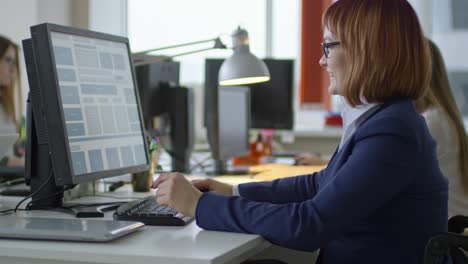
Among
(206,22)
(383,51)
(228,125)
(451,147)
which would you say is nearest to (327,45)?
(383,51)

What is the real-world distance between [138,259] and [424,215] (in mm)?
605

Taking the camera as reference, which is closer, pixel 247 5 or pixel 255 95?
pixel 255 95

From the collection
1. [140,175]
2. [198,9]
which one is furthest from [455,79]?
[140,175]

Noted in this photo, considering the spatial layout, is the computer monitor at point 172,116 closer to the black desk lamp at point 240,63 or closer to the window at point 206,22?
the black desk lamp at point 240,63

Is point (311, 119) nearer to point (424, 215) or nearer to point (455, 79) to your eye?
point (455, 79)

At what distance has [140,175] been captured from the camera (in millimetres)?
2078

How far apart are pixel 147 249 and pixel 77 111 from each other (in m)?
0.49

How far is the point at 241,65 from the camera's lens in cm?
234

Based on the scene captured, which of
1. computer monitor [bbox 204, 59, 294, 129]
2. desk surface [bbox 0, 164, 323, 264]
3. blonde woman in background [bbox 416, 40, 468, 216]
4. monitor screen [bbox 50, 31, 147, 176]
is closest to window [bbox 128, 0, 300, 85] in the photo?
computer monitor [bbox 204, 59, 294, 129]

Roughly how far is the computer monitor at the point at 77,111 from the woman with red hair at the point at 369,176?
237 mm

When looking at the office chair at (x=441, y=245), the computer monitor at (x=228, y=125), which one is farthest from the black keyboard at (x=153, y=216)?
the computer monitor at (x=228, y=125)

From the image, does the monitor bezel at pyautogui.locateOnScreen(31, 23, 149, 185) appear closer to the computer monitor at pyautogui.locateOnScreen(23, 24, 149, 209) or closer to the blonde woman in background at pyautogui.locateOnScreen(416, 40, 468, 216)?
the computer monitor at pyautogui.locateOnScreen(23, 24, 149, 209)

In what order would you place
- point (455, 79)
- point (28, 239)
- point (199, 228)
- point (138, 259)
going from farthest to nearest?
point (455, 79), point (199, 228), point (28, 239), point (138, 259)

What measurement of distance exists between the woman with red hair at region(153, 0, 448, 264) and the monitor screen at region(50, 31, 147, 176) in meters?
0.23
